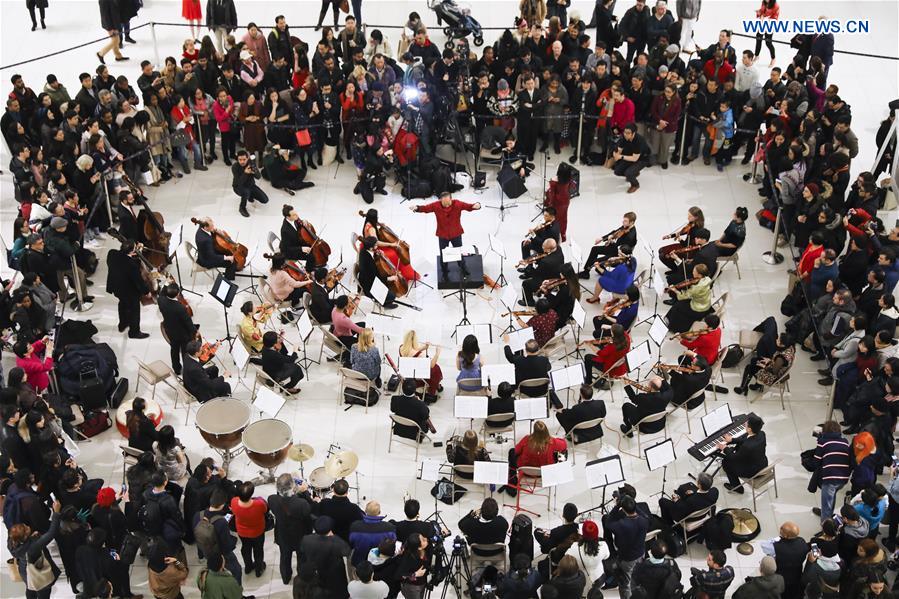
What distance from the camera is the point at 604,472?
43.5 ft

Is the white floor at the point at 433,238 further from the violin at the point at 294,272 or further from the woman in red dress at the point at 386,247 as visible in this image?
the violin at the point at 294,272

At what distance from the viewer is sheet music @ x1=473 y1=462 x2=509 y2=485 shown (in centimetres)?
1327

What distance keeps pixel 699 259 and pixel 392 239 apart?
4.60 m

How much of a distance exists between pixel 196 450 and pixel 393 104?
300 inches

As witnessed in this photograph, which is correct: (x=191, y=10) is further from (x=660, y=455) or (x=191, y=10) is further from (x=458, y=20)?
(x=660, y=455)

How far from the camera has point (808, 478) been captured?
14680mm

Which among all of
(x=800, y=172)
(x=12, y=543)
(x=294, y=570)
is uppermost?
(x=800, y=172)

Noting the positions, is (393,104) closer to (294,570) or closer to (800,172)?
(800,172)

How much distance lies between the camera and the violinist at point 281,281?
16562mm

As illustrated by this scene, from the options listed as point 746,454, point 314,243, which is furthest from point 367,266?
point 746,454

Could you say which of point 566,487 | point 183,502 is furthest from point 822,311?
point 183,502

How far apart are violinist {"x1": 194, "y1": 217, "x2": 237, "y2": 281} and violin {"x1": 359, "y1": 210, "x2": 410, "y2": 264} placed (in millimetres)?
2208

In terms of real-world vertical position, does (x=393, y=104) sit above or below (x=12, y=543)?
above

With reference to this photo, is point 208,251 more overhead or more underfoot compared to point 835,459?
more overhead
